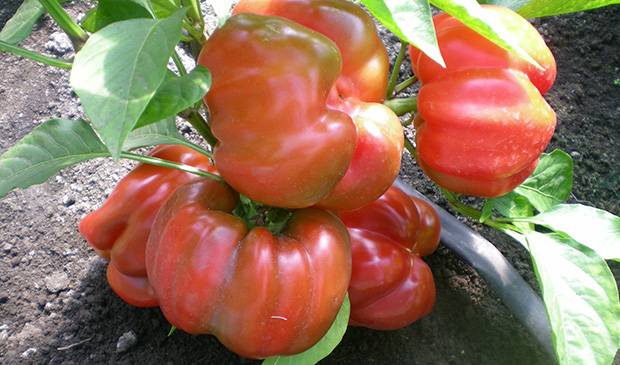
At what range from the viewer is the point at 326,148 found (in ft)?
2.43

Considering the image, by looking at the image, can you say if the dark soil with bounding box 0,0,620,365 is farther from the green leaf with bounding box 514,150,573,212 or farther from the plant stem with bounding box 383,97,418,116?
the plant stem with bounding box 383,97,418,116

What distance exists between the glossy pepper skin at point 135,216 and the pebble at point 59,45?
0.65m

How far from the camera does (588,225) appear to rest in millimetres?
979

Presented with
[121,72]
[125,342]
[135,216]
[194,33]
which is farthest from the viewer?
[125,342]

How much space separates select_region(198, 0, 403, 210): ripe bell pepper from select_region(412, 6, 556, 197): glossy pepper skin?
0.33 feet

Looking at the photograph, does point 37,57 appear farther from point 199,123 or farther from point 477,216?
point 477,216

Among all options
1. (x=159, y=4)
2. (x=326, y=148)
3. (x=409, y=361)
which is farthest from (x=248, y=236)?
(x=409, y=361)

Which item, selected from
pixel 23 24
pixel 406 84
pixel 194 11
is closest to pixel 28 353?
pixel 23 24

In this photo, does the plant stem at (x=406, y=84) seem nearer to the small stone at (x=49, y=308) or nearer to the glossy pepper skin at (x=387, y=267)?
the glossy pepper skin at (x=387, y=267)

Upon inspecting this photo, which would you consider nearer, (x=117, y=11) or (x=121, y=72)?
(x=121, y=72)

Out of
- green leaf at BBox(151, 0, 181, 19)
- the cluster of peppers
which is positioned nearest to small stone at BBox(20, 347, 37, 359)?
the cluster of peppers

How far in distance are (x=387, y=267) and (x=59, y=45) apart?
1.06 meters

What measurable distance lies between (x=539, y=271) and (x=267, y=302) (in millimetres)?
415

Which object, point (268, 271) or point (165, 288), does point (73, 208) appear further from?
point (268, 271)
